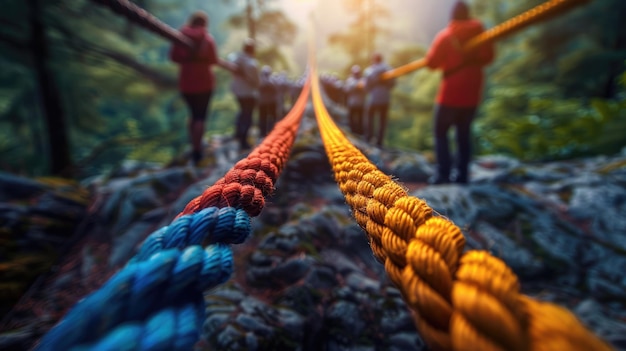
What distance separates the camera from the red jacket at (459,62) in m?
2.83

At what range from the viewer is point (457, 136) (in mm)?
3354

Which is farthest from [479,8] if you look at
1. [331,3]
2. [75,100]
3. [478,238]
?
[331,3]

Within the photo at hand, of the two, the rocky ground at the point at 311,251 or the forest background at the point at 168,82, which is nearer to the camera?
the rocky ground at the point at 311,251

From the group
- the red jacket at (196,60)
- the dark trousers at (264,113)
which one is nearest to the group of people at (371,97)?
the dark trousers at (264,113)

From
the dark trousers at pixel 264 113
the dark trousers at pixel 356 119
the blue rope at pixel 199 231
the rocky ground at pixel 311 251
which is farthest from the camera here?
the dark trousers at pixel 356 119

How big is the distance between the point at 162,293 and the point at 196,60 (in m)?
3.53

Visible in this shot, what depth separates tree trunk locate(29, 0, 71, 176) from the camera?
4109 mm

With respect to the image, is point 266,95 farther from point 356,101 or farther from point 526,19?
point 526,19

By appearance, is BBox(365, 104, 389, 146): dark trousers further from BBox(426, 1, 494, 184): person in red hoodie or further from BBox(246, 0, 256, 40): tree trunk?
BBox(246, 0, 256, 40): tree trunk

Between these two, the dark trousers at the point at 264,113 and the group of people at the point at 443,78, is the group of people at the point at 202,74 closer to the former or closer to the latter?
the group of people at the point at 443,78

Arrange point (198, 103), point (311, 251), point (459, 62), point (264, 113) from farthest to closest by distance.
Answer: point (264, 113) < point (198, 103) < point (459, 62) < point (311, 251)

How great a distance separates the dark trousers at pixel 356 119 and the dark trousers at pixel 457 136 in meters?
3.61

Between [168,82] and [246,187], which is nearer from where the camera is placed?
[246,187]

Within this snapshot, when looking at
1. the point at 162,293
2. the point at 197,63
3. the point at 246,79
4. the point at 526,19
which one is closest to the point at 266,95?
the point at 246,79
